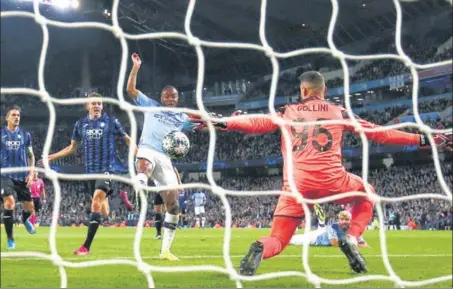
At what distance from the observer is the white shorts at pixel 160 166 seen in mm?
6656

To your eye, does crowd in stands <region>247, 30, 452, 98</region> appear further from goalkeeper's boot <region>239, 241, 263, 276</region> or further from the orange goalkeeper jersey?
goalkeeper's boot <region>239, 241, 263, 276</region>

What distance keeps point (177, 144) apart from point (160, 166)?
64cm

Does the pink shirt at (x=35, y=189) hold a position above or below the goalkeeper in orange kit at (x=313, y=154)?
above

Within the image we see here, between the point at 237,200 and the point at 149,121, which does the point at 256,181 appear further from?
the point at 149,121

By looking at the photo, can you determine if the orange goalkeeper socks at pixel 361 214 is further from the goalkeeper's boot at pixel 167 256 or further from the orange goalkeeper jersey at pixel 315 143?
the goalkeeper's boot at pixel 167 256

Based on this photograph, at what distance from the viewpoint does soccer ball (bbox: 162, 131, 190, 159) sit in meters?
6.13

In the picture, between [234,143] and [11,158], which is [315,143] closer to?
[11,158]

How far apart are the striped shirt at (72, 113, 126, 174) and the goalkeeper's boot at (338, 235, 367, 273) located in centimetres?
277

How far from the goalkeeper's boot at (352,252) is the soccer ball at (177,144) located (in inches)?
70.9

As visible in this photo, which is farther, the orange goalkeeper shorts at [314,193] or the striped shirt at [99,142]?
the striped shirt at [99,142]

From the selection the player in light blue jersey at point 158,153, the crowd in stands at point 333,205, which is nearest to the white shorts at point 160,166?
the player in light blue jersey at point 158,153

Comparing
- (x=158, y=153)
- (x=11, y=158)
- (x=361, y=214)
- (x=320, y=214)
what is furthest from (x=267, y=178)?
(x=361, y=214)

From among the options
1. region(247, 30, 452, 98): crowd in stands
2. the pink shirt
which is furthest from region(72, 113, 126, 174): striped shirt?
region(247, 30, 452, 98): crowd in stands

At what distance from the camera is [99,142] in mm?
6801
